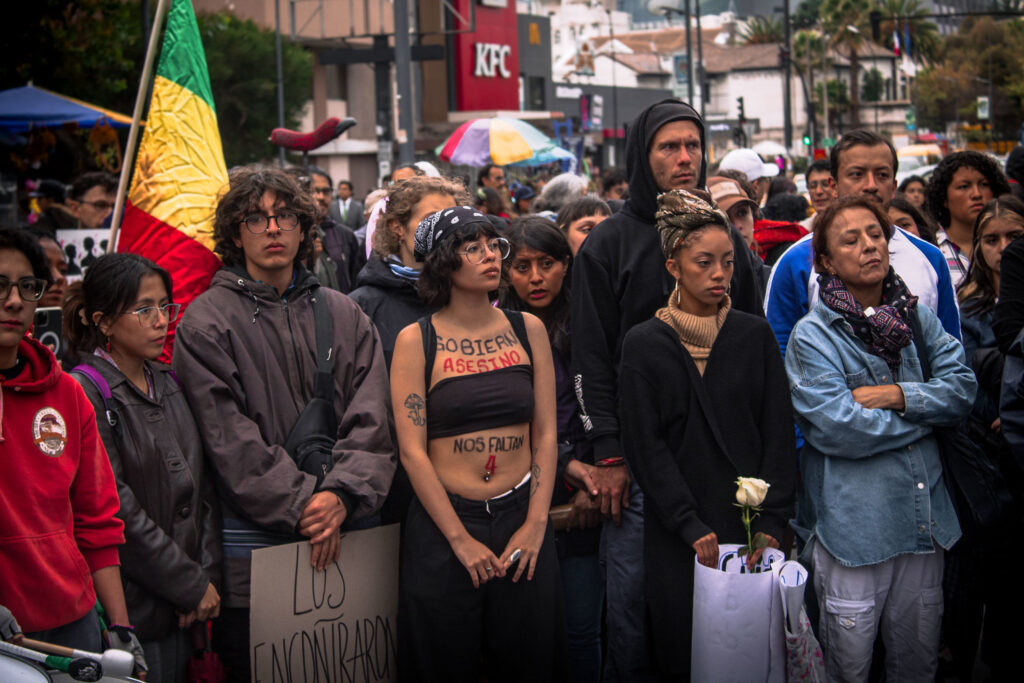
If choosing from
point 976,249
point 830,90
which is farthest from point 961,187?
point 830,90

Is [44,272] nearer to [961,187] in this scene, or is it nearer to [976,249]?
[976,249]

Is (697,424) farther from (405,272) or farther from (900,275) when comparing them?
(405,272)

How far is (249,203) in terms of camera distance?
13.2 ft

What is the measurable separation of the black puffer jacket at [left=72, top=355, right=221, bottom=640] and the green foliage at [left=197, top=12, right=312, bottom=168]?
31290 millimetres

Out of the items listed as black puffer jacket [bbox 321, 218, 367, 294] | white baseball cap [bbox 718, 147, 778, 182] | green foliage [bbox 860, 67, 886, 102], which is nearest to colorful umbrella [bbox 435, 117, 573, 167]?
white baseball cap [bbox 718, 147, 778, 182]

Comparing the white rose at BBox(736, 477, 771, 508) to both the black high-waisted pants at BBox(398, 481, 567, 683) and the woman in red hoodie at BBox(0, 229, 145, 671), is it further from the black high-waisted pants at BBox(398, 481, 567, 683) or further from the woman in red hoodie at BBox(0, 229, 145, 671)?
the woman in red hoodie at BBox(0, 229, 145, 671)

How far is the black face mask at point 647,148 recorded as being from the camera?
4273mm

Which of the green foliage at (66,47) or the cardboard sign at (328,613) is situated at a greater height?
the green foliage at (66,47)

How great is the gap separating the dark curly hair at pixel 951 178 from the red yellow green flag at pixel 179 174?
4.02 metres

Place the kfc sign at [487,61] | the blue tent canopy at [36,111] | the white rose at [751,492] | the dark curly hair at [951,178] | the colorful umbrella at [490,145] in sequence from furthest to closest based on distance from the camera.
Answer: the kfc sign at [487,61] → the colorful umbrella at [490,145] → the blue tent canopy at [36,111] → the dark curly hair at [951,178] → the white rose at [751,492]

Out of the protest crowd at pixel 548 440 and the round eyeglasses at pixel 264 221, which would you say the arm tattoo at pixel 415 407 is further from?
the round eyeglasses at pixel 264 221

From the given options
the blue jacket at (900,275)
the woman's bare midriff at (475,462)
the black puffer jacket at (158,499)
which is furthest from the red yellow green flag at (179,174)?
the blue jacket at (900,275)

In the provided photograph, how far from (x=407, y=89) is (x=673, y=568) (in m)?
10.1

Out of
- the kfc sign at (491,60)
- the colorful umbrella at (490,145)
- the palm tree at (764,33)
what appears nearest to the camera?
the colorful umbrella at (490,145)
